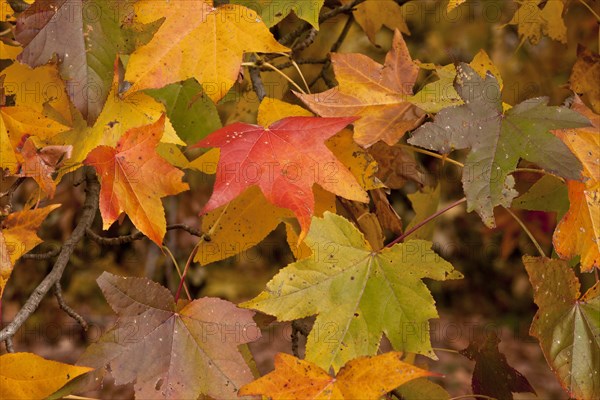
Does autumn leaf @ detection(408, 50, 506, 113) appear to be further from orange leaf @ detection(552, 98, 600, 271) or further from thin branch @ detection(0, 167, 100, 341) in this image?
thin branch @ detection(0, 167, 100, 341)

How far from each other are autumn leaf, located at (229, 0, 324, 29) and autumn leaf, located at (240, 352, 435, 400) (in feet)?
1.23

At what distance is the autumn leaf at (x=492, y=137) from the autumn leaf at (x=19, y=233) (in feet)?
1.30

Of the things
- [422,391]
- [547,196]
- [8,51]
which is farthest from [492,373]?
[8,51]

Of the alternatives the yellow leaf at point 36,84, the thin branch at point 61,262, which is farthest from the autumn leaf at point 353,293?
the yellow leaf at point 36,84

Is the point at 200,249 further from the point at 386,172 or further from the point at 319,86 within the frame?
the point at 319,86

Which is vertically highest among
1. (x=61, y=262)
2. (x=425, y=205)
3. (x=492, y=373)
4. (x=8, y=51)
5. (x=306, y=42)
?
(x=8, y=51)

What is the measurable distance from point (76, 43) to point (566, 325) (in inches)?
24.8

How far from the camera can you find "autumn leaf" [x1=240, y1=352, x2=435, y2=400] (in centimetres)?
76

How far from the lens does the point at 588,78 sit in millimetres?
1114

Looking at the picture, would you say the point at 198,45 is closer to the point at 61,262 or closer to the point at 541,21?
the point at 61,262

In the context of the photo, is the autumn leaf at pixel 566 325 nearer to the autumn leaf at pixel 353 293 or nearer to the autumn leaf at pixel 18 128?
the autumn leaf at pixel 353 293

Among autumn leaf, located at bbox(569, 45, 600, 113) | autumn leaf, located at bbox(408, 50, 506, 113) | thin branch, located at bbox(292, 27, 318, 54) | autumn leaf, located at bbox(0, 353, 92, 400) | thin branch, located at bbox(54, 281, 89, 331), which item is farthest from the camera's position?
thin branch, located at bbox(292, 27, 318, 54)

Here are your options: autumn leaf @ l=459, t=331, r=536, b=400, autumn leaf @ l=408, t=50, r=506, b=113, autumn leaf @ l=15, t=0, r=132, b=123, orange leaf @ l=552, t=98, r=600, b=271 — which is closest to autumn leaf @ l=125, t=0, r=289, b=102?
autumn leaf @ l=15, t=0, r=132, b=123

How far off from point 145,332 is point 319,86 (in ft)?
1.97
